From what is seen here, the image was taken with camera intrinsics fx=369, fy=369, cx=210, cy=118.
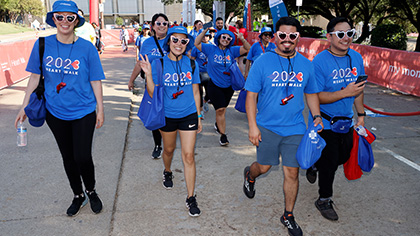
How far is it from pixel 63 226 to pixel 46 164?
1886 mm

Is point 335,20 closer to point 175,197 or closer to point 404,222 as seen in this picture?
point 404,222

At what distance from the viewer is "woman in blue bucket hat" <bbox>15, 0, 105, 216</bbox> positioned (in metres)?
3.37

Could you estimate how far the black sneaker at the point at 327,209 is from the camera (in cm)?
375

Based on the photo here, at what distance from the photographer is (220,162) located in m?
5.38

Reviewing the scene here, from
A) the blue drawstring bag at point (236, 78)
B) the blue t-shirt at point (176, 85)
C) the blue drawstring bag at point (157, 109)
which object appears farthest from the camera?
the blue drawstring bag at point (236, 78)

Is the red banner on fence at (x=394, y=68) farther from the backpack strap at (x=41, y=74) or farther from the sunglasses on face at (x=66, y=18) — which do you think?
the backpack strap at (x=41, y=74)

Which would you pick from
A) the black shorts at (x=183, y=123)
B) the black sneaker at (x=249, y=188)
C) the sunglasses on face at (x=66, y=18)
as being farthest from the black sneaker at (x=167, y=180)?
the sunglasses on face at (x=66, y=18)

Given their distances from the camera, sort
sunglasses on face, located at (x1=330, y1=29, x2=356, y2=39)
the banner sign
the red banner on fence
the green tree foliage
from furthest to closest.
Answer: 1. the green tree foliage
2. the red banner on fence
3. the banner sign
4. sunglasses on face, located at (x1=330, y1=29, x2=356, y2=39)

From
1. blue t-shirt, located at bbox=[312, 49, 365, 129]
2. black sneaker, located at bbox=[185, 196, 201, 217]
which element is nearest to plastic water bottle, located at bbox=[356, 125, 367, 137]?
blue t-shirt, located at bbox=[312, 49, 365, 129]

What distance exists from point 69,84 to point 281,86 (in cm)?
195

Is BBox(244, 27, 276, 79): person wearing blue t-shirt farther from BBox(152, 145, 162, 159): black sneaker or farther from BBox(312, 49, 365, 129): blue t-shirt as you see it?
BBox(312, 49, 365, 129): blue t-shirt

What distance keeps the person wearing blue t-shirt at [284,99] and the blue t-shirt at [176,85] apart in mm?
773

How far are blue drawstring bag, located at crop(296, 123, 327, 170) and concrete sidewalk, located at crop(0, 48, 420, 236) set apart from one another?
788 mm

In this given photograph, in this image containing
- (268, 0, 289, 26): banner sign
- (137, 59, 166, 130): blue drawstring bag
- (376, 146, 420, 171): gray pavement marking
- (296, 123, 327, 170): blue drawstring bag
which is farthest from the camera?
(268, 0, 289, 26): banner sign
